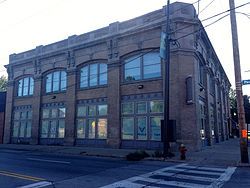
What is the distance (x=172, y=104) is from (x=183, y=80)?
2.16m

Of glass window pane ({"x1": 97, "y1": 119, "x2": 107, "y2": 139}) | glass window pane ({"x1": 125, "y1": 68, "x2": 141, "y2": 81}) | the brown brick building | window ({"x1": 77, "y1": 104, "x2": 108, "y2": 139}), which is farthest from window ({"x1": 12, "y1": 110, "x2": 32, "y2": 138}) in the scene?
glass window pane ({"x1": 125, "y1": 68, "x2": 141, "y2": 81})

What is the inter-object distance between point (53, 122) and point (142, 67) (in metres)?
12.6

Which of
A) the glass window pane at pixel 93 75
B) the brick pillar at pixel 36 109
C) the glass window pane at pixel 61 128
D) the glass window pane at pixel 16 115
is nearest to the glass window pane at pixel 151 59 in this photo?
the glass window pane at pixel 93 75

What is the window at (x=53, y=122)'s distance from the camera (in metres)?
27.4

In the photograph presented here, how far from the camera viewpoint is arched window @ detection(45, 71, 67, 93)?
93.7 feet

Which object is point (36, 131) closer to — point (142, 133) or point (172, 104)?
point (142, 133)

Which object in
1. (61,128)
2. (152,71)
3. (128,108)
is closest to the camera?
(152,71)

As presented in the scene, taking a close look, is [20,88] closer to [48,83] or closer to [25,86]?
[25,86]

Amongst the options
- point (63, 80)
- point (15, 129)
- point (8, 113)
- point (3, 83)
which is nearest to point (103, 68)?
point (63, 80)

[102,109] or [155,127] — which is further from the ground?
[102,109]

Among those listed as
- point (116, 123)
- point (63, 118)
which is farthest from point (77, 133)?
point (116, 123)

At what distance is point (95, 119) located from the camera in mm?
24766

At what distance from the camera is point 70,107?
87.2 ft

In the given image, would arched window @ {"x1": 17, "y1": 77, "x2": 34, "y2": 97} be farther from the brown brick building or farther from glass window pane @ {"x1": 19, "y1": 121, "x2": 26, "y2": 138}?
glass window pane @ {"x1": 19, "y1": 121, "x2": 26, "y2": 138}
